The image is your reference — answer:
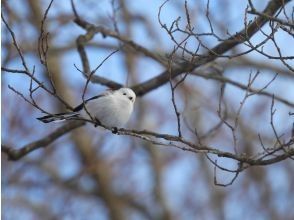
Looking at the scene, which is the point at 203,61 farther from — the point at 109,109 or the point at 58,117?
the point at 58,117

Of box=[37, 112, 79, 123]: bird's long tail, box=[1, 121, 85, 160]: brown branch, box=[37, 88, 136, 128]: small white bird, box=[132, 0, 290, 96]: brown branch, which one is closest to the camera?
box=[37, 112, 79, 123]: bird's long tail

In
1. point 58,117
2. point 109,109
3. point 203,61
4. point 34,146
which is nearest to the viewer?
point 58,117

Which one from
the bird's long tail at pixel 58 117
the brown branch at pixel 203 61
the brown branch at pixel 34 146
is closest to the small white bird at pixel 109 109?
the bird's long tail at pixel 58 117

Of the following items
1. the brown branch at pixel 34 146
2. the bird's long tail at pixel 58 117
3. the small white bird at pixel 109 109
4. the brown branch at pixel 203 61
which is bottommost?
the bird's long tail at pixel 58 117

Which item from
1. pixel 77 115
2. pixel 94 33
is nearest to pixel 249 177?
pixel 94 33

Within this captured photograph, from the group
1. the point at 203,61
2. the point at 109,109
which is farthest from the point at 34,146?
the point at 203,61

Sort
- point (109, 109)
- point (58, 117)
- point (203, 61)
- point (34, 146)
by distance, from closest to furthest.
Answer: point (58, 117) < point (109, 109) < point (203, 61) < point (34, 146)

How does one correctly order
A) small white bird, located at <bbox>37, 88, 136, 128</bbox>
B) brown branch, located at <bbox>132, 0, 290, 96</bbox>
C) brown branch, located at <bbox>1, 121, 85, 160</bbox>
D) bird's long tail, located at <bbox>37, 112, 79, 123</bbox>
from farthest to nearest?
brown branch, located at <bbox>1, 121, 85, 160</bbox>, brown branch, located at <bbox>132, 0, 290, 96</bbox>, small white bird, located at <bbox>37, 88, 136, 128</bbox>, bird's long tail, located at <bbox>37, 112, 79, 123</bbox>

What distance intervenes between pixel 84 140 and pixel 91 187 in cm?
89

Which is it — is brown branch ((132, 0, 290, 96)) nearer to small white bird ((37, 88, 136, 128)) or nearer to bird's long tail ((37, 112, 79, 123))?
small white bird ((37, 88, 136, 128))

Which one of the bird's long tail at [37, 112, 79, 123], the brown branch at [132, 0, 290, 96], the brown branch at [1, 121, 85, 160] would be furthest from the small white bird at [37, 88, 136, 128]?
the brown branch at [1, 121, 85, 160]

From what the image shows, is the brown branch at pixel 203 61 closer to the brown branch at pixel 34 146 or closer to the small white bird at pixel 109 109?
the small white bird at pixel 109 109

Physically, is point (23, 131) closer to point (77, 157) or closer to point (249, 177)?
point (77, 157)

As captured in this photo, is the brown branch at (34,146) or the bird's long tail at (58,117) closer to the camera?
the bird's long tail at (58,117)
